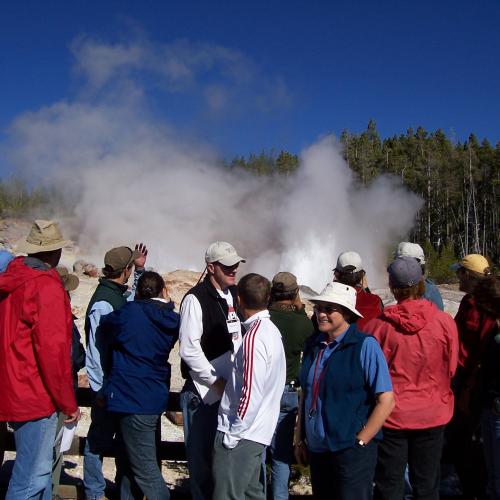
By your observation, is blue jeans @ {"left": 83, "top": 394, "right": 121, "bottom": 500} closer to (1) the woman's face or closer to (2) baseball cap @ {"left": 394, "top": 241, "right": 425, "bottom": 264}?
(1) the woman's face

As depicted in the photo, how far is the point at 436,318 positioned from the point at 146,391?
1765 mm

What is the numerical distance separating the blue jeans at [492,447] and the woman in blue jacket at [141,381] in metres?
1.92

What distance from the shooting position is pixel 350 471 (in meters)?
2.69

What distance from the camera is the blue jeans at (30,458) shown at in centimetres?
301

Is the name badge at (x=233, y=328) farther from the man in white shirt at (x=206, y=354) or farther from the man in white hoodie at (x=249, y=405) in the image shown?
the man in white hoodie at (x=249, y=405)

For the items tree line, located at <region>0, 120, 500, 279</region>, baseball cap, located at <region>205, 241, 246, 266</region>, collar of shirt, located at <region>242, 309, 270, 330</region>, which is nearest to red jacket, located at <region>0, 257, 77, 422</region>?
baseball cap, located at <region>205, 241, 246, 266</region>

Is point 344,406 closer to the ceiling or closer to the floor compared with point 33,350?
closer to the floor

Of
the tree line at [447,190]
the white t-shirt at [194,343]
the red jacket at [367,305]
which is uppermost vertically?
the tree line at [447,190]

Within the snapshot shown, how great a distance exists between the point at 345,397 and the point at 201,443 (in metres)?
0.93

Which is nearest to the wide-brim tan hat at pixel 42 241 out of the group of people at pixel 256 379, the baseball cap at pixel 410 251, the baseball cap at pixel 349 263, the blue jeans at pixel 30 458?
the group of people at pixel 256 379

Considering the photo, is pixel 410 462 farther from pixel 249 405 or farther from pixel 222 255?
pixel 222 255

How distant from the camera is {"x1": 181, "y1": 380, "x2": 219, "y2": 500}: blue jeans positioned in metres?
3.12

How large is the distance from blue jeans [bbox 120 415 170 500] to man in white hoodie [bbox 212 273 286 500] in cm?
70

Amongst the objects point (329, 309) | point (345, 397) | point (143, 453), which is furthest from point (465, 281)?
point (143, 453)
